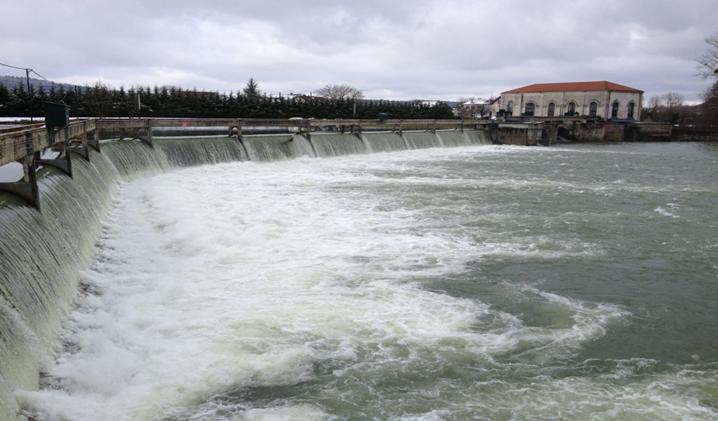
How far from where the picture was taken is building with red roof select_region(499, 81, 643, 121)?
285ft

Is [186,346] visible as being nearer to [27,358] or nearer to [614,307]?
[27,358]

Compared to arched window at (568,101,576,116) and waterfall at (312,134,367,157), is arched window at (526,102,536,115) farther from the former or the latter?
waterfall at (312,134,367,157)

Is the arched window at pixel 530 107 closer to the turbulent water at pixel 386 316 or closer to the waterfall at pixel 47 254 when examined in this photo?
the turbulent water at pixel 386 316

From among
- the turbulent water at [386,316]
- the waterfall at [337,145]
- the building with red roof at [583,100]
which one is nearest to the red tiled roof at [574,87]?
the building with red roof at [583,100]

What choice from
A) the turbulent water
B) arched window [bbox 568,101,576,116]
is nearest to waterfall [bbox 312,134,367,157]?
the turbulent water

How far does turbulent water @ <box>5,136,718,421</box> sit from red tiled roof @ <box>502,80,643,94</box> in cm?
7803

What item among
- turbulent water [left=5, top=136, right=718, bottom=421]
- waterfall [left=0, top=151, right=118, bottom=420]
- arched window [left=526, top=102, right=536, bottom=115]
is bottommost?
turbulent water [left=5, top=136, right=718, bottom=421]

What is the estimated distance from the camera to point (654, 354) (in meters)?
7.27

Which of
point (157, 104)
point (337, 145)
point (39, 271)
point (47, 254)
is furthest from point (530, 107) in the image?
point (39, 271)

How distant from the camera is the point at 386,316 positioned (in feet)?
26.2

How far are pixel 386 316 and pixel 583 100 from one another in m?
90.3

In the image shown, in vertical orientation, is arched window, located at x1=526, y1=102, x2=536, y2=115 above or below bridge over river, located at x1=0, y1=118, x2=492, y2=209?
above

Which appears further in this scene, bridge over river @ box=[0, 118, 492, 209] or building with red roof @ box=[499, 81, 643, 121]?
building with red roof @ box=[499, 81, 643, 121]

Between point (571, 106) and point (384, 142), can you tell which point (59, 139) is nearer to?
point (384, 142)
